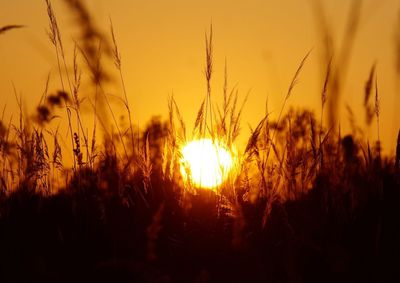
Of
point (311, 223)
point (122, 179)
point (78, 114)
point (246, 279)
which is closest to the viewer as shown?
point (246, 279)

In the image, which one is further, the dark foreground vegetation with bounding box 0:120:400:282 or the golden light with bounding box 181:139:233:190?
the golden light with bounding box 181:139:233:190

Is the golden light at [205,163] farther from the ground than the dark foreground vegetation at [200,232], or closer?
farther from the ground

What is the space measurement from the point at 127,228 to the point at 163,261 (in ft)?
1.08

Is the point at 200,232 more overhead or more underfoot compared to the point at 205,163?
more underfoot

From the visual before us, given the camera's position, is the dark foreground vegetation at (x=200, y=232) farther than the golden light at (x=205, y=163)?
No

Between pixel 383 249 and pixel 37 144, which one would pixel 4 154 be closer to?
pixel 37 144

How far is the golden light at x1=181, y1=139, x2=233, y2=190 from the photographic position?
346 centimetres

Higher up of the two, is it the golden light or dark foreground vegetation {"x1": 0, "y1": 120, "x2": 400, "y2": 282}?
the golden light

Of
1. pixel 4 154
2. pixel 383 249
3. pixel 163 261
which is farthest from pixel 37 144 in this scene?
pixel 383 249

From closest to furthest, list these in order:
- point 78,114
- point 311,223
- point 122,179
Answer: point 311,223
point 122,179
point 78,114

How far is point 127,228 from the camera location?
10.1 feet

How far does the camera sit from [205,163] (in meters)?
3.63

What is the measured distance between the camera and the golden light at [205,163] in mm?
3461

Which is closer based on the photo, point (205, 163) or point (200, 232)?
point (200, 232)
